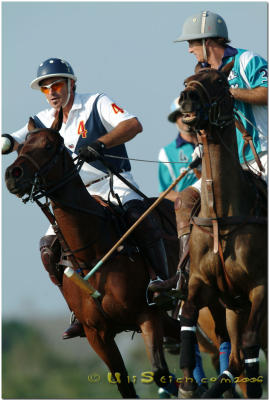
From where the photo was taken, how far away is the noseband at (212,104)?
10617mm

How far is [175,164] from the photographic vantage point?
1648 centimetres

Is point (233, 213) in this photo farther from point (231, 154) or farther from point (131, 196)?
point (131, 196)

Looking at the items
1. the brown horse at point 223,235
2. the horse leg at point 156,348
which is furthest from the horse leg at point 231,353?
the horse leg at point 156,348

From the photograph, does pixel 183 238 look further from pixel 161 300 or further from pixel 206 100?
pixel 206 100

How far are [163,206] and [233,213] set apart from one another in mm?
2703

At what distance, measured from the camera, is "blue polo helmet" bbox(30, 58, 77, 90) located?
1288cm

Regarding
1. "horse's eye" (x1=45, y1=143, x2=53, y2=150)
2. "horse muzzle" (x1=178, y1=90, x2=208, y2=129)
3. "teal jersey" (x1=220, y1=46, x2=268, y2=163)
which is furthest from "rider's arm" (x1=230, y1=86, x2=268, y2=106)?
"horse's eye" (x1=45, y1=143, x2=53, y2=150)

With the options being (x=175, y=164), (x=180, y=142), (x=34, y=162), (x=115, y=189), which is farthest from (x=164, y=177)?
(x=34, y=162)

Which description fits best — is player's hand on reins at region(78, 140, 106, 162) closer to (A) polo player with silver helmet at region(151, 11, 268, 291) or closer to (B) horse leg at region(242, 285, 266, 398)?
(A) polo player with silver helmet at region(151, 11, 268, 291)

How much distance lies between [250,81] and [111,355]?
3490 millimetres

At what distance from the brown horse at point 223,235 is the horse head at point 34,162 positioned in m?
1.71

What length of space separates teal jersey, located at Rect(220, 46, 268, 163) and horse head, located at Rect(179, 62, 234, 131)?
100 cm

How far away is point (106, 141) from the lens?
40.0 ft

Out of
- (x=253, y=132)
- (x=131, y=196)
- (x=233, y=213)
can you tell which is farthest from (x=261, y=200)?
(x=131, y=196)
